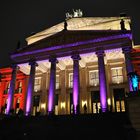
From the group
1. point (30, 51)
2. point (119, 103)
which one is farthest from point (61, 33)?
point (119, 103)

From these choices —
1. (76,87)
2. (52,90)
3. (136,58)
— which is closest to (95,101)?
(76,87)

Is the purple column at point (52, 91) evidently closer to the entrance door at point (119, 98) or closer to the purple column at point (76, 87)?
the purple column at point (76, 87)

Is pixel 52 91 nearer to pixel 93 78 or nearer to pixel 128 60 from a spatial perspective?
pixel 93 78

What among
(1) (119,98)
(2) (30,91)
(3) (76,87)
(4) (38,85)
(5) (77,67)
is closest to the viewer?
(3) (76,87)

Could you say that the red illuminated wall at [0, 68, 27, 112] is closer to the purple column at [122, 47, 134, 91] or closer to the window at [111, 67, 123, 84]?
the window at [111, 67, 123, 84]

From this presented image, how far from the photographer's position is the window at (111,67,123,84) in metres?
31.8

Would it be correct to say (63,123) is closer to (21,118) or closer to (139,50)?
(21,118)

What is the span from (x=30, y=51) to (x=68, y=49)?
20.0 feet

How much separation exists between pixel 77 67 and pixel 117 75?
7.75 meters

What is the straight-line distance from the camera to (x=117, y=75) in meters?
32.2

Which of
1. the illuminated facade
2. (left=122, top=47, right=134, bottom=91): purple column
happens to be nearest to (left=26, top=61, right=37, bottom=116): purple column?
the illuminated facade

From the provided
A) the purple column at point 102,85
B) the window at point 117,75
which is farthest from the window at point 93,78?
the purple column at point 102,85

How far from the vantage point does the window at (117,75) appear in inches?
1253

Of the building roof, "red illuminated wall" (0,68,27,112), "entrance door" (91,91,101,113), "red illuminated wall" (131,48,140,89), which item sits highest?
the building roof
